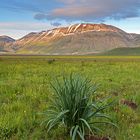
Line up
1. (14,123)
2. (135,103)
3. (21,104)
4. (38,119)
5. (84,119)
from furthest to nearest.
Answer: (135,103) → (21,104) → (38,119) → (14,123) → (84,119)

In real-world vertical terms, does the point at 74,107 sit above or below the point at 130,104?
above

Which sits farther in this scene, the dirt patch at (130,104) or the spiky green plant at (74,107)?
the dirt patch at (130,104)

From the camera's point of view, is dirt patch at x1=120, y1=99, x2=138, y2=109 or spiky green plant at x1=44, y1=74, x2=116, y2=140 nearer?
spiky green plant at x1=44, y1=74, x2=116, y2=140

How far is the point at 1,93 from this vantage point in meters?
12.9

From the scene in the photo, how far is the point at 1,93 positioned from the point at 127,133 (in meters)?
6.18

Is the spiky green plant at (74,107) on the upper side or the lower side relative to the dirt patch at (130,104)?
upper

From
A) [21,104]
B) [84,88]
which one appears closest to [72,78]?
[84,88]

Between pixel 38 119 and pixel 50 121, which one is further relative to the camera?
pixel 38 119

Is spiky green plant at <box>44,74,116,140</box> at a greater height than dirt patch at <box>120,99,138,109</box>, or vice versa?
spiky green plant at <box>44,74,116,140</box>

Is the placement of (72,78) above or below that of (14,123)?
above

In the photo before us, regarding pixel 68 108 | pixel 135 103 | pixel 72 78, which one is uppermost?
pixel 72 78

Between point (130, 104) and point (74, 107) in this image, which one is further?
point (130, 104)

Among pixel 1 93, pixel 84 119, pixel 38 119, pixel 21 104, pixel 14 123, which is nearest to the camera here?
pixel 84 119

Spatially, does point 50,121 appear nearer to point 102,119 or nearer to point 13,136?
point 13,136
